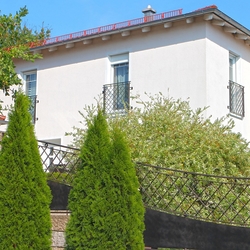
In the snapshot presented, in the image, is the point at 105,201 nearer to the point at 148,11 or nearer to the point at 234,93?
the point at 234,93

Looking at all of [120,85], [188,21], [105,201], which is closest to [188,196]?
[105,201]

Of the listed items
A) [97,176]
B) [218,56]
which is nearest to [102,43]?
[218,56]

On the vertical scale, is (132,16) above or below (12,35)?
above

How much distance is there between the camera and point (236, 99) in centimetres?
1567

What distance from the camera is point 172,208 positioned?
33.0ft

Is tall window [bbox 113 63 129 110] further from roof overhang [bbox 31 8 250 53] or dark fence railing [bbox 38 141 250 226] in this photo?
dark fence railing [bbox 38 141 250 226]

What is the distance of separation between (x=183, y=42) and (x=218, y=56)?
107 centimetres

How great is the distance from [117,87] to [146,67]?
1.10 m

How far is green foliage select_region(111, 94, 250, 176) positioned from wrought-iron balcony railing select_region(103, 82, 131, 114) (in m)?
3.09

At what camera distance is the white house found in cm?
1457

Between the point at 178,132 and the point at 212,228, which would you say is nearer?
the point at 212,228

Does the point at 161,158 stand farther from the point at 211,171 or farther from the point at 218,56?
the point at 218,56

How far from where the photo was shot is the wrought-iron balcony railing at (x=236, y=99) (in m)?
15.4

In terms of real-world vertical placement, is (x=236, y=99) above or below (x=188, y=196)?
above
